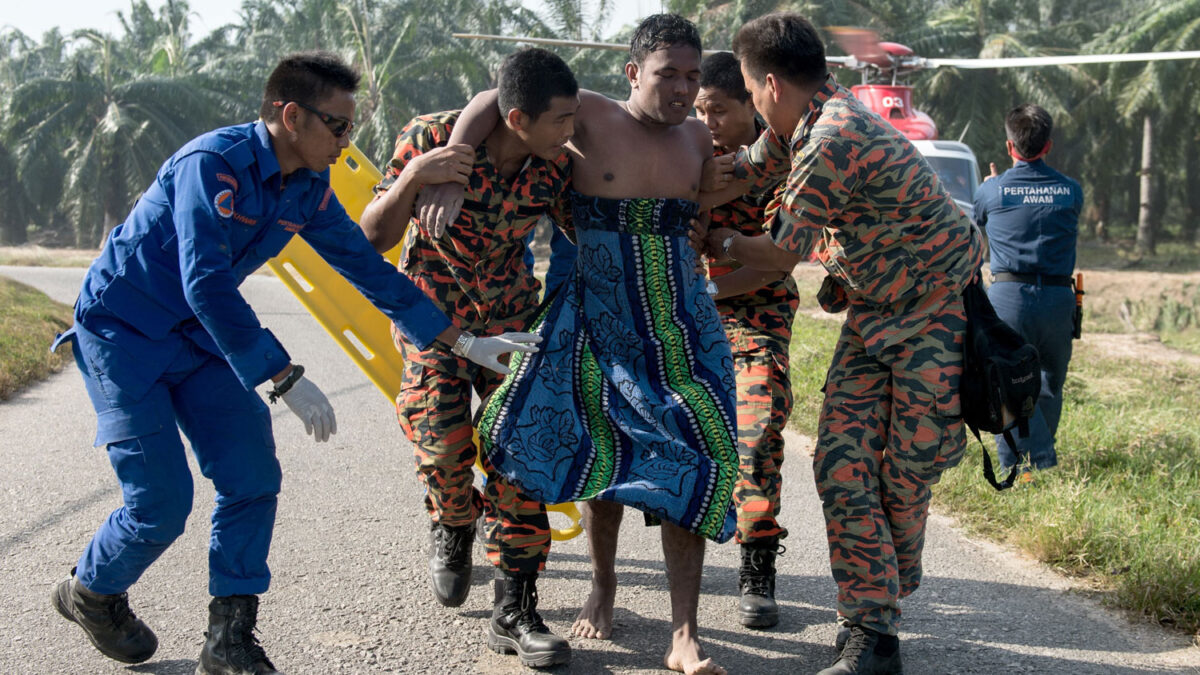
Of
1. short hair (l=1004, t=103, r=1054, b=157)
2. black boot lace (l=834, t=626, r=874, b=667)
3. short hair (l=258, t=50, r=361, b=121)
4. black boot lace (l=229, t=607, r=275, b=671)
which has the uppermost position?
short hair (l=258, t=50, r=361, b=121)

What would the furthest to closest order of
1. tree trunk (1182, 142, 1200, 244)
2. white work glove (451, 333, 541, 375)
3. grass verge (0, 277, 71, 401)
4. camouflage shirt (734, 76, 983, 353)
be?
tree trunk (1182, 142, 1200, 244) → grass verge (0, 277, 71, 401) → white work glove (451, 333, 541, 375) → camouflage shirt (734, 76, 983, 353)

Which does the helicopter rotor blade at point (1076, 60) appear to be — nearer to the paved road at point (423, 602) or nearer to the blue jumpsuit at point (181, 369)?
the paved road at point (423, 602)

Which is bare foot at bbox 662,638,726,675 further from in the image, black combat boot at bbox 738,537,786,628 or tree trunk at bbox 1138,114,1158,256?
tree trunk at bbox 1138,114,1158,256

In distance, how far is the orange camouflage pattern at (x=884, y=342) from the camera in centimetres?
344

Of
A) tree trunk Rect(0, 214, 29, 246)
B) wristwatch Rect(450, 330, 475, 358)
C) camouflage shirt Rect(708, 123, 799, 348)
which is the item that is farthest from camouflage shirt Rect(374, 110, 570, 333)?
tree trunk Rect(0, 214, 29, 246)

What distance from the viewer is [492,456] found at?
3643 mm

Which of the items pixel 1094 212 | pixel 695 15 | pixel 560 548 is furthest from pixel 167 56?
pixel 560 548

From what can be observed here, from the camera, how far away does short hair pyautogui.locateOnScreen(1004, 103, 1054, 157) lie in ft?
20.5

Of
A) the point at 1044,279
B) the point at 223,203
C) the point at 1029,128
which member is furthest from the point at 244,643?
the point at 1029,128

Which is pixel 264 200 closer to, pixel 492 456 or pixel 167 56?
pixel 492 456

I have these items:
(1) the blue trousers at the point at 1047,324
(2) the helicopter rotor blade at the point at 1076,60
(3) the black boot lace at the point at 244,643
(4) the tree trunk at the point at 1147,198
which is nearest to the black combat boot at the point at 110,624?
(3) the black boot lace at the point at 244,643

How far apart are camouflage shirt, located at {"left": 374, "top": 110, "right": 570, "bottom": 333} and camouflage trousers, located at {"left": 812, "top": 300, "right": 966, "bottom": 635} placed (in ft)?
3.90

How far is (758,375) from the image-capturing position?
433 centimetres

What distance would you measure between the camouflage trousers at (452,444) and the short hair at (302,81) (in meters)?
1.02
